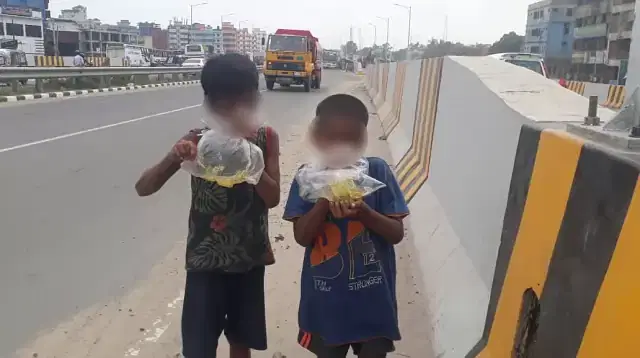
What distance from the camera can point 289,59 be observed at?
27969mm

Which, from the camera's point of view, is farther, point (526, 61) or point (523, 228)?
point (526, 61)

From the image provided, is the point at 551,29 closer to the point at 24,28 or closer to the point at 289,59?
the point at 289,59

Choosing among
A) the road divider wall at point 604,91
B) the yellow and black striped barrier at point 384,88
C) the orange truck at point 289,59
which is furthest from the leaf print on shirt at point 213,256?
the orange truck at point 289,59

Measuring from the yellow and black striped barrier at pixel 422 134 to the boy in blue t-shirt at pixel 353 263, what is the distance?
2.94 m

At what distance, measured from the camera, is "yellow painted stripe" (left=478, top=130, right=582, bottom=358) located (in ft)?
6.14

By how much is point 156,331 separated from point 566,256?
2.41m

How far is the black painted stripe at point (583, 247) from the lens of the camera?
1.51 metres

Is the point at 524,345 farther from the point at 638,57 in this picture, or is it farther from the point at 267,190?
the point at 638,57

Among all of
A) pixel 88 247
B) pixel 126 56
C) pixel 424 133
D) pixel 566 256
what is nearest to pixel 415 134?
pixel 424 133

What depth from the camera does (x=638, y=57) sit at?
3.01 meters

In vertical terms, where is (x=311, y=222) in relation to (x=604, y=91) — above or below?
above

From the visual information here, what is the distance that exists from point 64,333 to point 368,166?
7.30ft

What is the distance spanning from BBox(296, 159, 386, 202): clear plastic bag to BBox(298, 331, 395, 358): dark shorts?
0.56m

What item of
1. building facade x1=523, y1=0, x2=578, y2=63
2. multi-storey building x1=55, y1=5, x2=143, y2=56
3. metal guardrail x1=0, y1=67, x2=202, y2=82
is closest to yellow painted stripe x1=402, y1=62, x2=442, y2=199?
metal guardrail x1=0, y1=67, x2=202, y2=82
